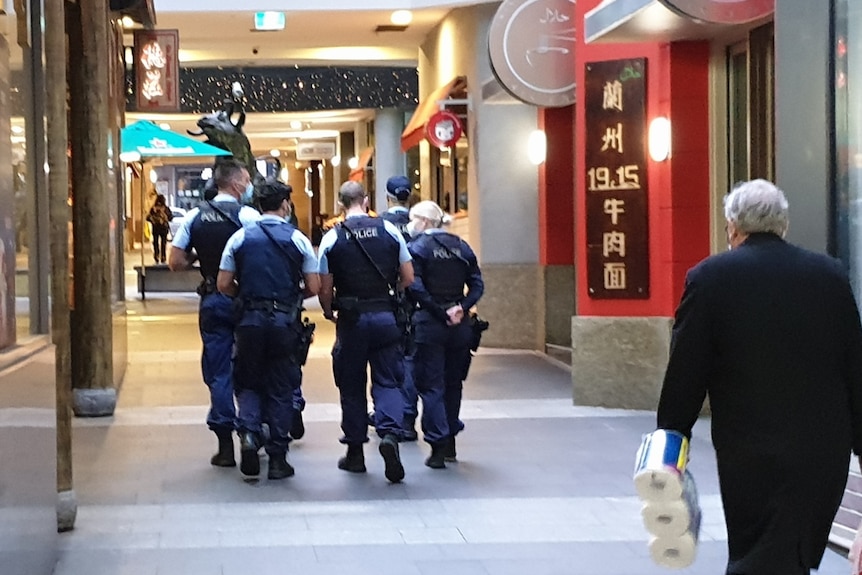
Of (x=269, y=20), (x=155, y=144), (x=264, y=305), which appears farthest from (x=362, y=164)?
(x=264, y=305)

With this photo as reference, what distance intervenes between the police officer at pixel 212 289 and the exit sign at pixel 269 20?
10097mm

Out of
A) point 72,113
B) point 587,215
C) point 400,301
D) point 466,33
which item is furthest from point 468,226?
point 400,301

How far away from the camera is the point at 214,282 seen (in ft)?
29.9

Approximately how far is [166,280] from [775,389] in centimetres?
2617

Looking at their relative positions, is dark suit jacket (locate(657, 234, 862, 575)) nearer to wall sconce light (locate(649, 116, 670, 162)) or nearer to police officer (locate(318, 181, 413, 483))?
police officer (locate(318, 181, 413, 483))

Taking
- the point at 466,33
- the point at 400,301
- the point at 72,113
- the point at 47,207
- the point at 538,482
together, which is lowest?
the point at 538,482

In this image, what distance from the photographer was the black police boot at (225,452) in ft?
30.3

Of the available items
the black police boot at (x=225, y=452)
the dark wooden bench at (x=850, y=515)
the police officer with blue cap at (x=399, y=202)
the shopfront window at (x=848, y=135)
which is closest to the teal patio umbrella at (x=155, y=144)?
the police officer with blue cap at (x=399, y=202)

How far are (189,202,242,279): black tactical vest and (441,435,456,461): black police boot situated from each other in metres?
1.90

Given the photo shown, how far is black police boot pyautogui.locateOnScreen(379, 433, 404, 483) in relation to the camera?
28.1ft

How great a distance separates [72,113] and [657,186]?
15.8ft

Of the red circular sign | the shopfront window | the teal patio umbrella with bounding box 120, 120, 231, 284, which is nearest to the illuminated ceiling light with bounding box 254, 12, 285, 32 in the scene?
the teal patio umbrella with bounding box 120, 120, 231, 284

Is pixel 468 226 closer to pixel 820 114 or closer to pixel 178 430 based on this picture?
pixel 178 430

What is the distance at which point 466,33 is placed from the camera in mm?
18328
